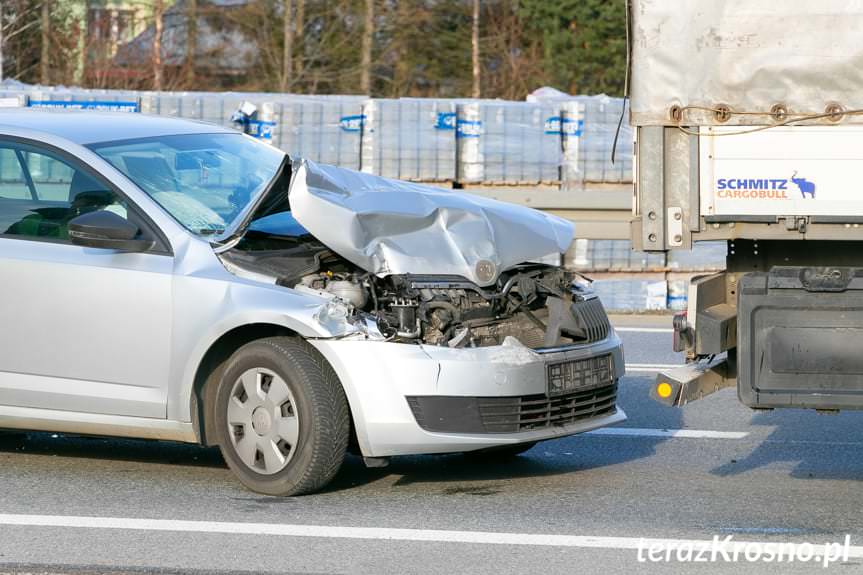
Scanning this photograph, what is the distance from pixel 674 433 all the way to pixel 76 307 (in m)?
3.27

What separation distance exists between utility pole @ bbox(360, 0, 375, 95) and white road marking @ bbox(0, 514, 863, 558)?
2855 centimetres

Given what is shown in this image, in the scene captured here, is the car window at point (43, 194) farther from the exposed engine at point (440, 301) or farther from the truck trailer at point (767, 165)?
the truck trailer at point (767, 165)

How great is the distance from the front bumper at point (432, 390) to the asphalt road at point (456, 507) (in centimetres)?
29

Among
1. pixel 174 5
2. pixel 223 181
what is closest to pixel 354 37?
pixel 174 5

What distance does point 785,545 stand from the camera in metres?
5.25

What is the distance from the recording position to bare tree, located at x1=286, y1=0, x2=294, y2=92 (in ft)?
109

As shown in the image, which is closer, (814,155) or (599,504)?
(814,155)

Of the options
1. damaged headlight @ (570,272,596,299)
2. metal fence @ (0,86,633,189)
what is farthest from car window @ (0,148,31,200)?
metal fence @ (0,86,633,189)

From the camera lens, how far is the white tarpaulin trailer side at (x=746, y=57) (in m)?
5.31

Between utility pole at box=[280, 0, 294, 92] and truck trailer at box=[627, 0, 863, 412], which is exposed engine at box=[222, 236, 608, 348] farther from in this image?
utility pole at box=[280, 0, 294, 92]

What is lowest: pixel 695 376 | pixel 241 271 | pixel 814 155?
pixel 695 376

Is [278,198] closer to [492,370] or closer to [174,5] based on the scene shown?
[492,370]

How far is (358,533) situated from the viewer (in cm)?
541

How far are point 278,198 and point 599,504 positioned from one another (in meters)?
2.09
